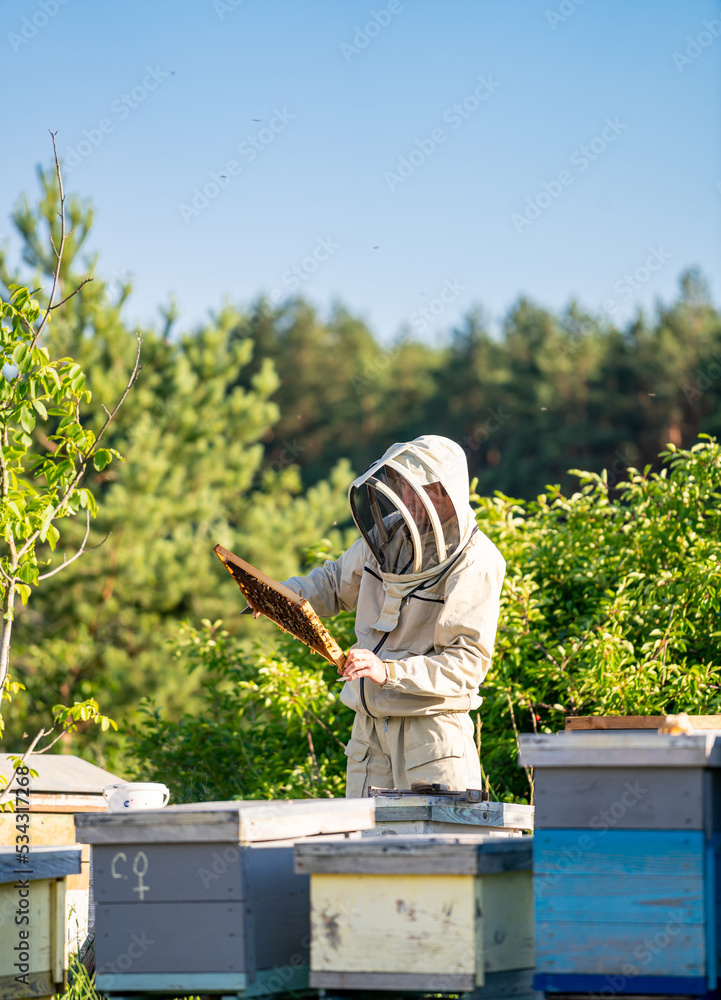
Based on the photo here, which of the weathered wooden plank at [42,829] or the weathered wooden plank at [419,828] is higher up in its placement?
the weathered wooden plank at [419,828]

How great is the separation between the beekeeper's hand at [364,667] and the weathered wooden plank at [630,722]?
0.72 metres

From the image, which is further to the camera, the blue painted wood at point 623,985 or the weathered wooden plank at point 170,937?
the weathered wooden plank at point 170,937

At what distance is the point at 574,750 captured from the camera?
→ 8.30ft

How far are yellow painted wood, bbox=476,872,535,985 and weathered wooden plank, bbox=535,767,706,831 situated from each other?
0.22 m

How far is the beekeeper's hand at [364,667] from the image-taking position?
148 inches

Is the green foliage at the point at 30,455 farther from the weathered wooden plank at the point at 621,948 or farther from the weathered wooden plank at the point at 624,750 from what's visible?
the weathered wooden plank at the point at 621,948

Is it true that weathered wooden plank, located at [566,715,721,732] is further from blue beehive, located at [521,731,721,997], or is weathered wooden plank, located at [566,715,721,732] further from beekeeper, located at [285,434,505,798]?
beekeeper, located at [285,434,505,798]

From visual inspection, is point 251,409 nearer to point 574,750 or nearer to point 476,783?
point 476,783

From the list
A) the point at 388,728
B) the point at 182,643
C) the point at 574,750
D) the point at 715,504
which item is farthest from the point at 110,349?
the point at 574,750

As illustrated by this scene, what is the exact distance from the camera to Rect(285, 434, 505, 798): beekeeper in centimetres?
404

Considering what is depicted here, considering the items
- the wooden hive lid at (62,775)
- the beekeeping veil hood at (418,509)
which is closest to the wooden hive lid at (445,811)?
the beekeeping veil hood at (418,509)

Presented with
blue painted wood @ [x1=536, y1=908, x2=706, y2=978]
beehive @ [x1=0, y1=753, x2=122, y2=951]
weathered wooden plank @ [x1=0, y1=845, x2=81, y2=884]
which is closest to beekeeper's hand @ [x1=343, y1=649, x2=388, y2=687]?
weathered wooden plank @ [x1=0, y1=845, x2=81, y2=884]

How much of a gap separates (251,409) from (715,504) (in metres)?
8.05

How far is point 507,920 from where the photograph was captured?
2.69 meters
